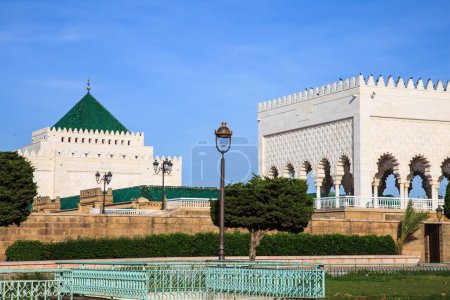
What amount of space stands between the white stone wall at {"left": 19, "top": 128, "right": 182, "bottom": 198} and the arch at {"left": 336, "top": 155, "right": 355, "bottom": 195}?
17838 mm

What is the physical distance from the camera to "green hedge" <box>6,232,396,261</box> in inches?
1000

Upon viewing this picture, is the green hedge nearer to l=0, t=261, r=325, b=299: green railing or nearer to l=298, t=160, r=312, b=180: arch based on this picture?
l=298, t=160, r=312, b=180: arch

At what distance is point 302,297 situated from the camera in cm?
1493

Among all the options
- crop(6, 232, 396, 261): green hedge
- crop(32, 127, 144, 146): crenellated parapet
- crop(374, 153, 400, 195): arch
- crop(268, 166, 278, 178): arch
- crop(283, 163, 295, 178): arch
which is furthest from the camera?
crop(32, 127, 144, 146): crenellated parapet

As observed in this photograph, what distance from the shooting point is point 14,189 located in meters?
25.9

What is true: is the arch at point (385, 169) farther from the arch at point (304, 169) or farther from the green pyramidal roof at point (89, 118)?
the green pyramidal roof at point (89, 118)

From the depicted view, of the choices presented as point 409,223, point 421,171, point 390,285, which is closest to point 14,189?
point 390,285

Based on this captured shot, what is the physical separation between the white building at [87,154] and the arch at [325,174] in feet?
54.7

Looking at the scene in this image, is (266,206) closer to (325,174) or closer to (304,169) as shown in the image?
(304,169)

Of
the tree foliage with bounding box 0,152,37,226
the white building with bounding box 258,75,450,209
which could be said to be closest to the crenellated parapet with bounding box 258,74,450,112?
the white building with bounding box 258,75,450,209

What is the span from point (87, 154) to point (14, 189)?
2767 centimetres

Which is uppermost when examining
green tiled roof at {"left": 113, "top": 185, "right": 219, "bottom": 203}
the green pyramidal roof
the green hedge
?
the green pyramidal roof

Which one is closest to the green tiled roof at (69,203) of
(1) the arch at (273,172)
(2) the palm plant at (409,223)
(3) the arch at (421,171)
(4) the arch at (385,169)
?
(1) the arch at (273,172)

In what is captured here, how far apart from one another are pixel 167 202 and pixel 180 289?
18.7 metres
